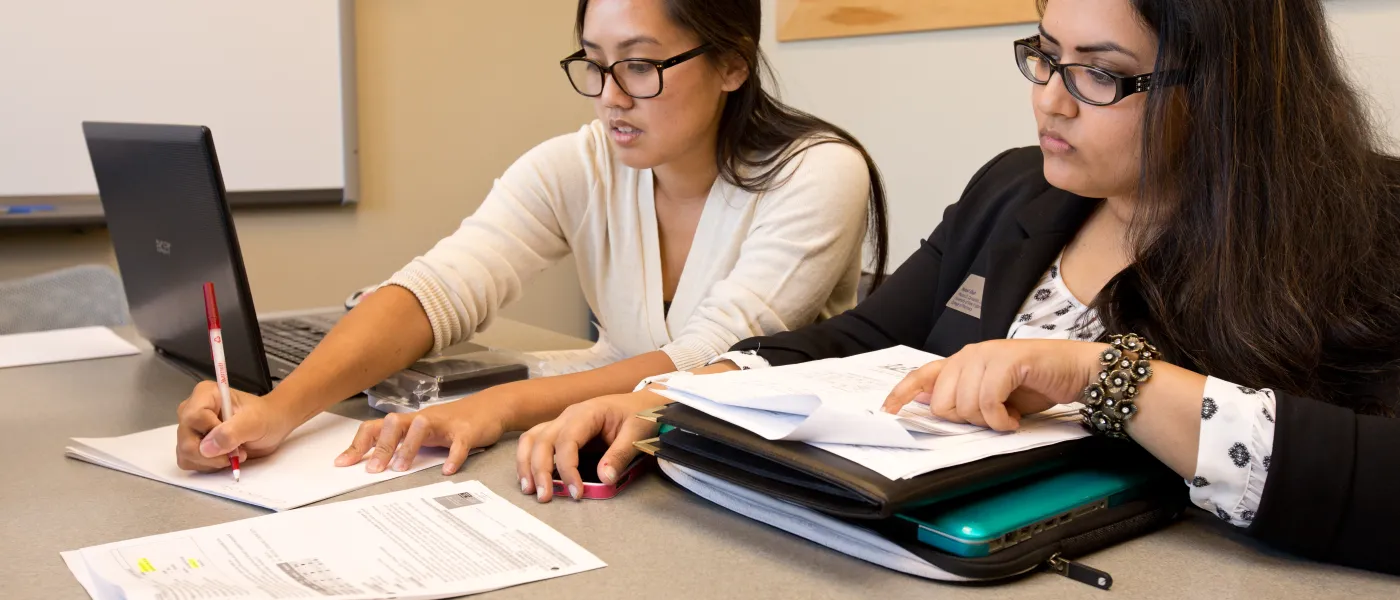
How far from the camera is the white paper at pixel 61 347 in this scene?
5.68ft

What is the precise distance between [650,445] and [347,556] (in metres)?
0.29

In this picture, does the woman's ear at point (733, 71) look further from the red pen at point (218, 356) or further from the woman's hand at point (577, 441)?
the red pen at point (218, 356)

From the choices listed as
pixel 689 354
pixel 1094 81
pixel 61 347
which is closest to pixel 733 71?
pixel 689 354

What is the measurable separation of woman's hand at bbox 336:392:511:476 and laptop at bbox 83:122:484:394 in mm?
264

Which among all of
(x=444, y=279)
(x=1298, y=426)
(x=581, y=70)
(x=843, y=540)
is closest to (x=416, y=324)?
(x=444, y=279)

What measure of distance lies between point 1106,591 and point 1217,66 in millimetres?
541

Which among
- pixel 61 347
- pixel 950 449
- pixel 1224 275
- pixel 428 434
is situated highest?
pixel 1224 275

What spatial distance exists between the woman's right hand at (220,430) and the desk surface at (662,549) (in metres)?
0.04

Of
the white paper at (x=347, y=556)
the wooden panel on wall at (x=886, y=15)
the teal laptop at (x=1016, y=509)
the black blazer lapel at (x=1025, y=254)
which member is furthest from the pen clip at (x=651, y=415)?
the wooden panel on wall at (x=886, y=15)

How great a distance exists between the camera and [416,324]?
1.54 m

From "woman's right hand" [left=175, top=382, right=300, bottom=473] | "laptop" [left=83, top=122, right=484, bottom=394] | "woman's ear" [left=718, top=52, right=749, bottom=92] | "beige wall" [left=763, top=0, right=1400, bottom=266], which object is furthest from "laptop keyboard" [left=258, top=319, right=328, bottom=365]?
"beige wall" [left=763, top=0, right=1400, bottom=266]

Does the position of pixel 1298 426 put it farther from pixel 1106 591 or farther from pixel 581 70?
pixel 581 70

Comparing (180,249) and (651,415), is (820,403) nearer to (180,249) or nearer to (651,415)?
(651,415)

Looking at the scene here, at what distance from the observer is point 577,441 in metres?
1.08
